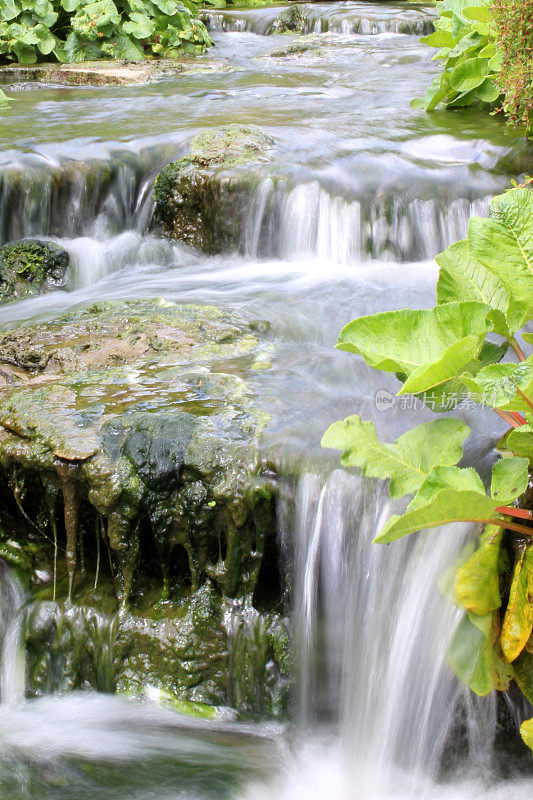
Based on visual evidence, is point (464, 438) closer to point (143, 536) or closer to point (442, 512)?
point (442, 512)

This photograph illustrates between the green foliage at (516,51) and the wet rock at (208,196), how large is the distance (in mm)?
1653

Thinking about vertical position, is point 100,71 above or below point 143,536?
above

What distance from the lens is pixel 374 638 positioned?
2.73 metres

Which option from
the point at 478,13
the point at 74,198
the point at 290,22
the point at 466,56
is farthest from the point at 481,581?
the point at 290,22

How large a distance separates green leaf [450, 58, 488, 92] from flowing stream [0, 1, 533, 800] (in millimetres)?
267

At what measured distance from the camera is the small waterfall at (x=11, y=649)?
305 centimetres

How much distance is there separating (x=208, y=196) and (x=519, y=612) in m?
3.90

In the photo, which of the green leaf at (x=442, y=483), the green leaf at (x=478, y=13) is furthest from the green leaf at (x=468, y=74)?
the green leaf at (x=442, y=483)

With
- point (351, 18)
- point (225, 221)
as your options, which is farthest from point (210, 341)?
point (351, 18)

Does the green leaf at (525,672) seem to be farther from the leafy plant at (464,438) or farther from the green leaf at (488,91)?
the green leaf at (488,91)

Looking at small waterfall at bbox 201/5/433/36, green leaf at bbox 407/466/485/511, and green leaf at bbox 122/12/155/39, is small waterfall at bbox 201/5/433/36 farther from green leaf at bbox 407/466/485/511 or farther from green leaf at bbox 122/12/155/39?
green leaf at bbox 407/466/485/511

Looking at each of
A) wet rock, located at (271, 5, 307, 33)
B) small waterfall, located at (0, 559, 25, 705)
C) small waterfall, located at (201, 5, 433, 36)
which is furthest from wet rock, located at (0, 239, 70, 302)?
wet rock, located at (271, 5, 307, 33)

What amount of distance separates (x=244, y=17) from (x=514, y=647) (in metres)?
13.5

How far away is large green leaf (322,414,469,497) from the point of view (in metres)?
2.18
